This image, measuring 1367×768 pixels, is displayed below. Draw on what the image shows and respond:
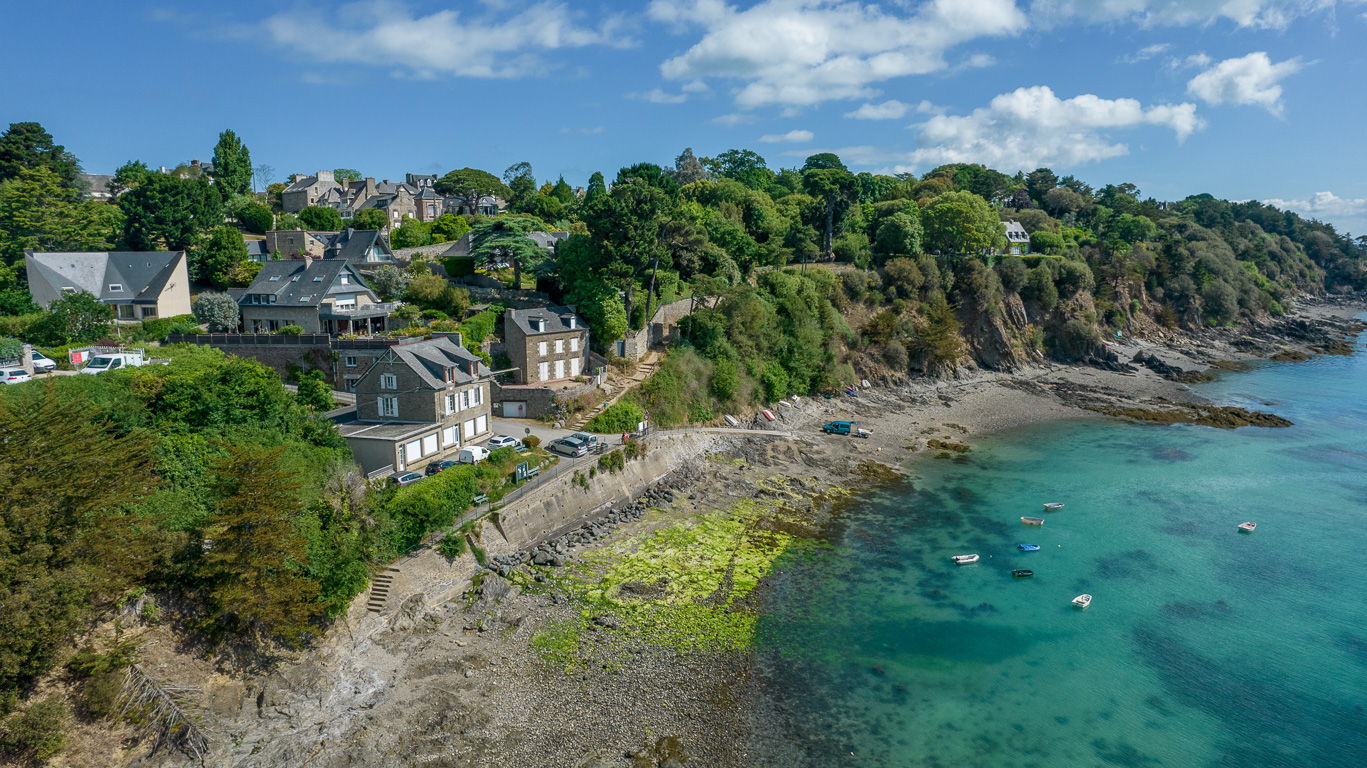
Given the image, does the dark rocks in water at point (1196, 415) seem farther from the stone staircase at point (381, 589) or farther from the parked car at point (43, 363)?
the parked car at point (43, 363)

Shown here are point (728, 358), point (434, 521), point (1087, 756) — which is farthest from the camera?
point (728, 358)

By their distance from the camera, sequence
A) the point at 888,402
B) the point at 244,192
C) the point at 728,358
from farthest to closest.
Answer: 1. the point at 244,192
2. the point at 888,402
3. the point at 728,358

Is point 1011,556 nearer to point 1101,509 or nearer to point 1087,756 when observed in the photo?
point 1101,509

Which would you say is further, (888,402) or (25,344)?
(888,402)

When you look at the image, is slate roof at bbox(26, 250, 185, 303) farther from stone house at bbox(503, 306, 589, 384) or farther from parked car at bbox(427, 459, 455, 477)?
parked car at bbox(427, 459, 455, 477)

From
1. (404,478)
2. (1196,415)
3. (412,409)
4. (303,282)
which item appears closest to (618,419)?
(412,409)

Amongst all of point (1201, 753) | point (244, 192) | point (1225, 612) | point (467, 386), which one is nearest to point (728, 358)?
point (467, 386)

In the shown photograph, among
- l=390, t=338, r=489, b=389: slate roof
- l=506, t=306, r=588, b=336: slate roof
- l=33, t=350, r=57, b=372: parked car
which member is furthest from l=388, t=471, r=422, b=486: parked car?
l=33, t=350, r=57, b=372: parked car
